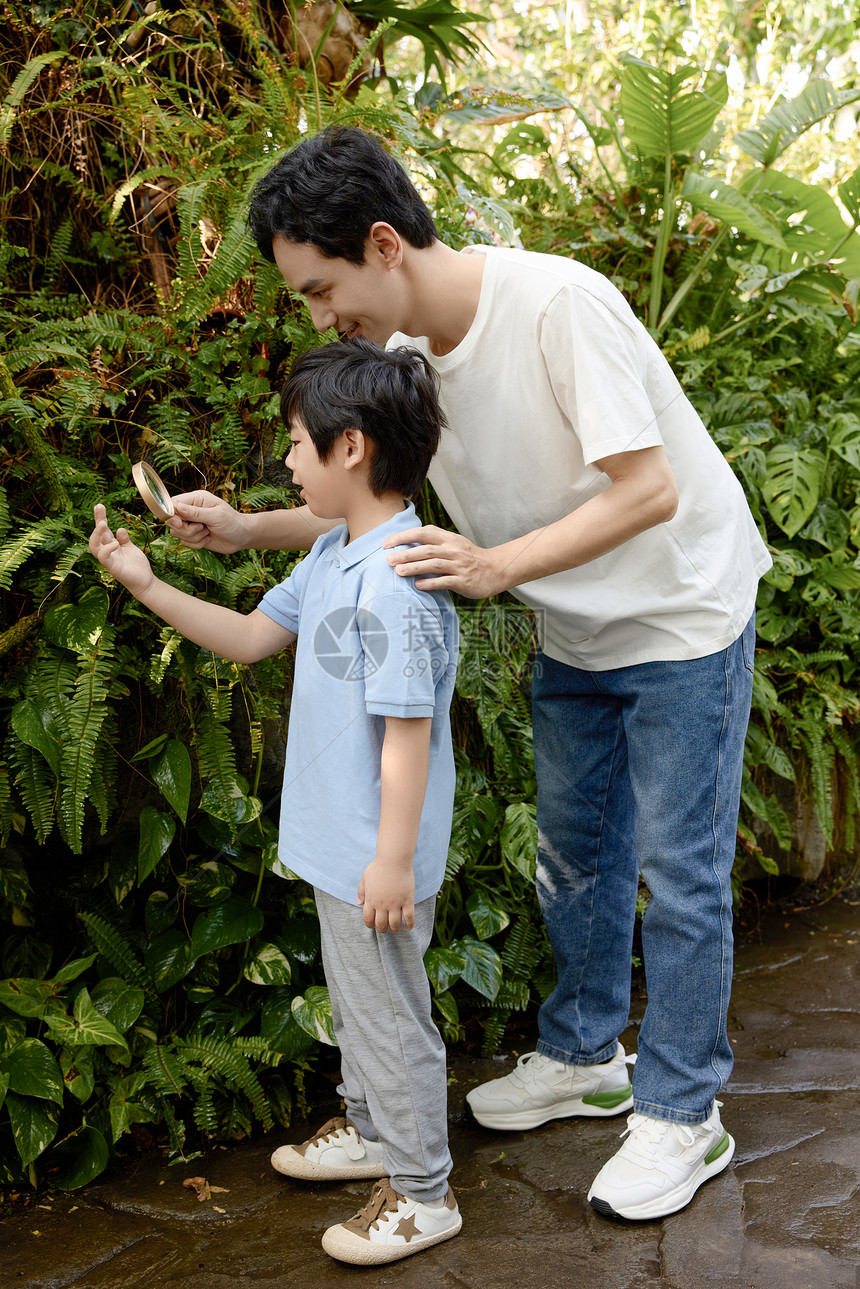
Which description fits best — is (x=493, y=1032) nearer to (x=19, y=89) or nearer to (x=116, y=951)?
(x=116, y=951)

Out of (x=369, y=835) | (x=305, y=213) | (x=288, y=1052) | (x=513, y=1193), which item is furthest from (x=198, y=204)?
(x=513, y=1193)

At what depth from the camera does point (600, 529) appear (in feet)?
5.14

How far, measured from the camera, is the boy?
1.54 m

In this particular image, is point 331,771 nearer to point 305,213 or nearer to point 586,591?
point 586,591

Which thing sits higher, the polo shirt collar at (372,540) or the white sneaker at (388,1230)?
the polo shirt collar at (372,540)

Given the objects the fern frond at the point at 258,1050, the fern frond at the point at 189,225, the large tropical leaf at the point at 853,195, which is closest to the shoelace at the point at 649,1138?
the fern frond at the point at 258,1050

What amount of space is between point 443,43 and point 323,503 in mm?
2585

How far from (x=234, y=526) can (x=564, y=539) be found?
0.66 m

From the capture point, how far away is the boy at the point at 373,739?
1.54m

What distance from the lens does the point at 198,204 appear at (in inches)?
89.7

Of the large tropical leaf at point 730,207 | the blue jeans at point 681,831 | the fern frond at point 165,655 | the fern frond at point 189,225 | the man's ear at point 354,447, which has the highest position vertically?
the large tropical leaf at point 730,207

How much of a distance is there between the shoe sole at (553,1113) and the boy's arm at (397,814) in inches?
33.6

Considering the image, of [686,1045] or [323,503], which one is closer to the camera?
[323,503]

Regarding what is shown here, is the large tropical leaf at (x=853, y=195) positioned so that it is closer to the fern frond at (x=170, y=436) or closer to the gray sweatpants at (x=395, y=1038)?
the fern frond at (x=170, y=436)
